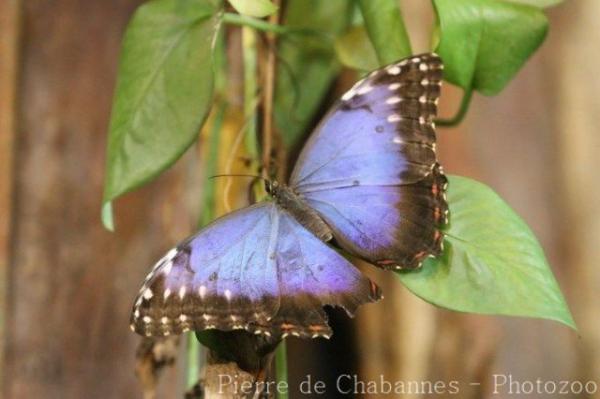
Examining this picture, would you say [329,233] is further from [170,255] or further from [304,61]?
[304,61]

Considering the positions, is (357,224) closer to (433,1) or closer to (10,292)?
(433,1)

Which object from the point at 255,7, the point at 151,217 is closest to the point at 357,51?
the point at 255,7

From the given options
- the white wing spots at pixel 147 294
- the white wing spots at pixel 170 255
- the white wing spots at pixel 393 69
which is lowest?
the white wing spots at pixel 147 294

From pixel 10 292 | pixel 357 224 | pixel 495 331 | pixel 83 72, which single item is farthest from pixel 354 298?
pixel 83 72

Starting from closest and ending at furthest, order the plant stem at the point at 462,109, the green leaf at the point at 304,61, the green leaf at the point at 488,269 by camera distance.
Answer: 1. the green leaf at the point at 488,269
2. the plant stem at the point at 462,109
3. the green leaf at the point at 304,61

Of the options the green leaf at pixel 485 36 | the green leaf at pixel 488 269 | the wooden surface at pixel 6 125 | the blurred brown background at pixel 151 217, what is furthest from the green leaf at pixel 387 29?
the wooden surface at pixel 6 125

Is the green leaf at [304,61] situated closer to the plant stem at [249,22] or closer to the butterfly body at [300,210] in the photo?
the plant stem at [249,22]

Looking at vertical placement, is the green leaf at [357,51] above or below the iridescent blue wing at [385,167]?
above
